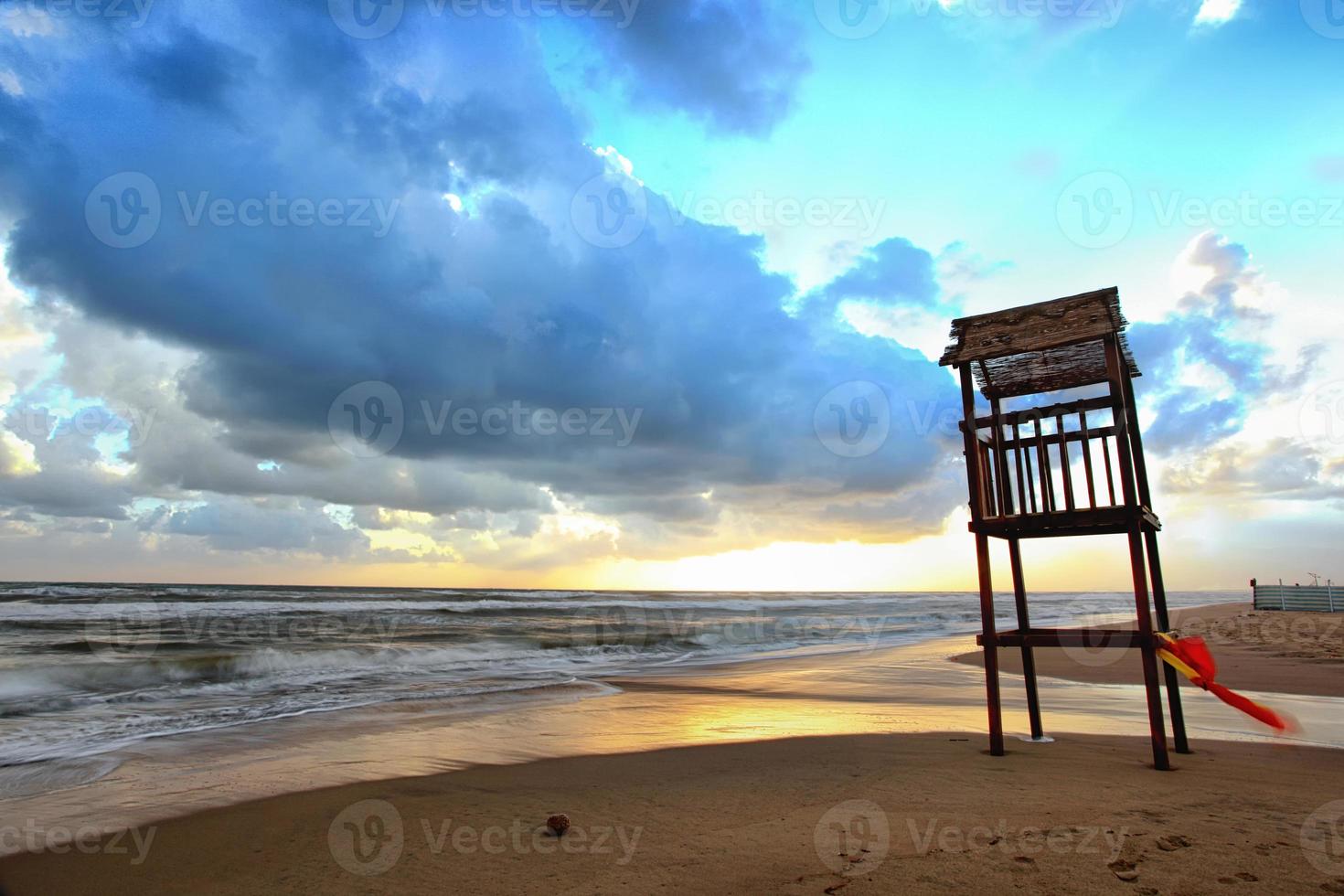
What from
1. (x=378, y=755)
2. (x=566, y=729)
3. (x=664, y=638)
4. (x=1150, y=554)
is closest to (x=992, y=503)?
(x=1150, y=554)

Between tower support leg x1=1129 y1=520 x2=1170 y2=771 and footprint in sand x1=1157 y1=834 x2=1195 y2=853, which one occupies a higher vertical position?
tower support leg x1=1129 y1=520 x2=1170 y2=771

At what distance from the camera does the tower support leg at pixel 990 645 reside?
638 cm

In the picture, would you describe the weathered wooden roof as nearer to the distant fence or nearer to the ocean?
the ocean

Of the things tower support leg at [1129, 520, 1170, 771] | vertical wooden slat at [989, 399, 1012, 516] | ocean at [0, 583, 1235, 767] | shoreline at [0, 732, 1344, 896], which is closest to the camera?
shoreline at [0, 732, 1344, 896]

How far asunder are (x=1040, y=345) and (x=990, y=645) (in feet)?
9.31

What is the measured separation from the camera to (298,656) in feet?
62.5

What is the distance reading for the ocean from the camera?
1087 cm

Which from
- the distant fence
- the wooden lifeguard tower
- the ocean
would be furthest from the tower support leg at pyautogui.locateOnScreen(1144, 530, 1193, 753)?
the distant fence

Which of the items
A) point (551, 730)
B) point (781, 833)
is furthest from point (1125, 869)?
point (551, 730)

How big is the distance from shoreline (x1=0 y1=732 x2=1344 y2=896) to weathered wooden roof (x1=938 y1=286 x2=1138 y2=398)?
12.0ft

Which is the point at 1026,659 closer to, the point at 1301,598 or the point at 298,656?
the point at 298,656

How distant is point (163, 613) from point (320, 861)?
38.3 meters

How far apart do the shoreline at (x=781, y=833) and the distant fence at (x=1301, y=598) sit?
3381cm

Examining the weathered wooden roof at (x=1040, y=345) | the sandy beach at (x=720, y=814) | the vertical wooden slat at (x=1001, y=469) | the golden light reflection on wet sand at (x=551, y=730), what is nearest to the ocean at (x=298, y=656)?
the golden light reflection on wet sand at (x=551, y=730)
